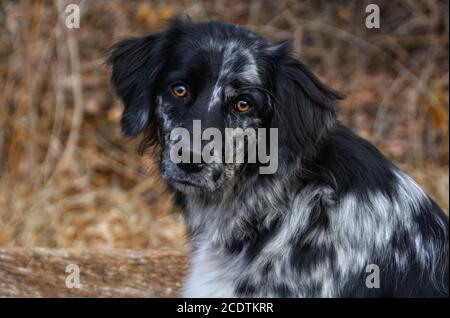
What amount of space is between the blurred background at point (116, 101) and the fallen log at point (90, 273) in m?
1.66

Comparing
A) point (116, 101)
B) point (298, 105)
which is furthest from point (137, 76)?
point (116, 101)

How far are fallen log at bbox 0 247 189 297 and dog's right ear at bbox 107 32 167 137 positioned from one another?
1.17 m

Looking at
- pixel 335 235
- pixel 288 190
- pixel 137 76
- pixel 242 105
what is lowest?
pixel 335 235

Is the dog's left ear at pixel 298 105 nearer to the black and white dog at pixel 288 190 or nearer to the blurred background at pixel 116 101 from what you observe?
the black and white dog at pixel 288 190

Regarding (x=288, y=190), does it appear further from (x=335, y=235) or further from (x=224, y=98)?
(x=224, y=98)

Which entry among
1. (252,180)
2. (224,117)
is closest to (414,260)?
(252,180)

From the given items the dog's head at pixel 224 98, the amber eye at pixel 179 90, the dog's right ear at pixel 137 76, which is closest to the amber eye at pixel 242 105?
the dog's head at pixel 224 98

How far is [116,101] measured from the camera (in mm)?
9688

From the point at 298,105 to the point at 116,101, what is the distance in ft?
20.0

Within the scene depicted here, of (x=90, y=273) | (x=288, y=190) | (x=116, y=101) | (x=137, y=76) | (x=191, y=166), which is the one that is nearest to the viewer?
(x=191, y=166)

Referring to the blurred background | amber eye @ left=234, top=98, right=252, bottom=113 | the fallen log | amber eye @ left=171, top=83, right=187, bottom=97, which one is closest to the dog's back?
A: amber eye @ left=234, top=98, right=252, bottom=113

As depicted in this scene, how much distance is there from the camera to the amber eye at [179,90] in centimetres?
381

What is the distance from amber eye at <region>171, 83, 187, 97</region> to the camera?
150 inches

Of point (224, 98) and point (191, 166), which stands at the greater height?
point (224, 98)
